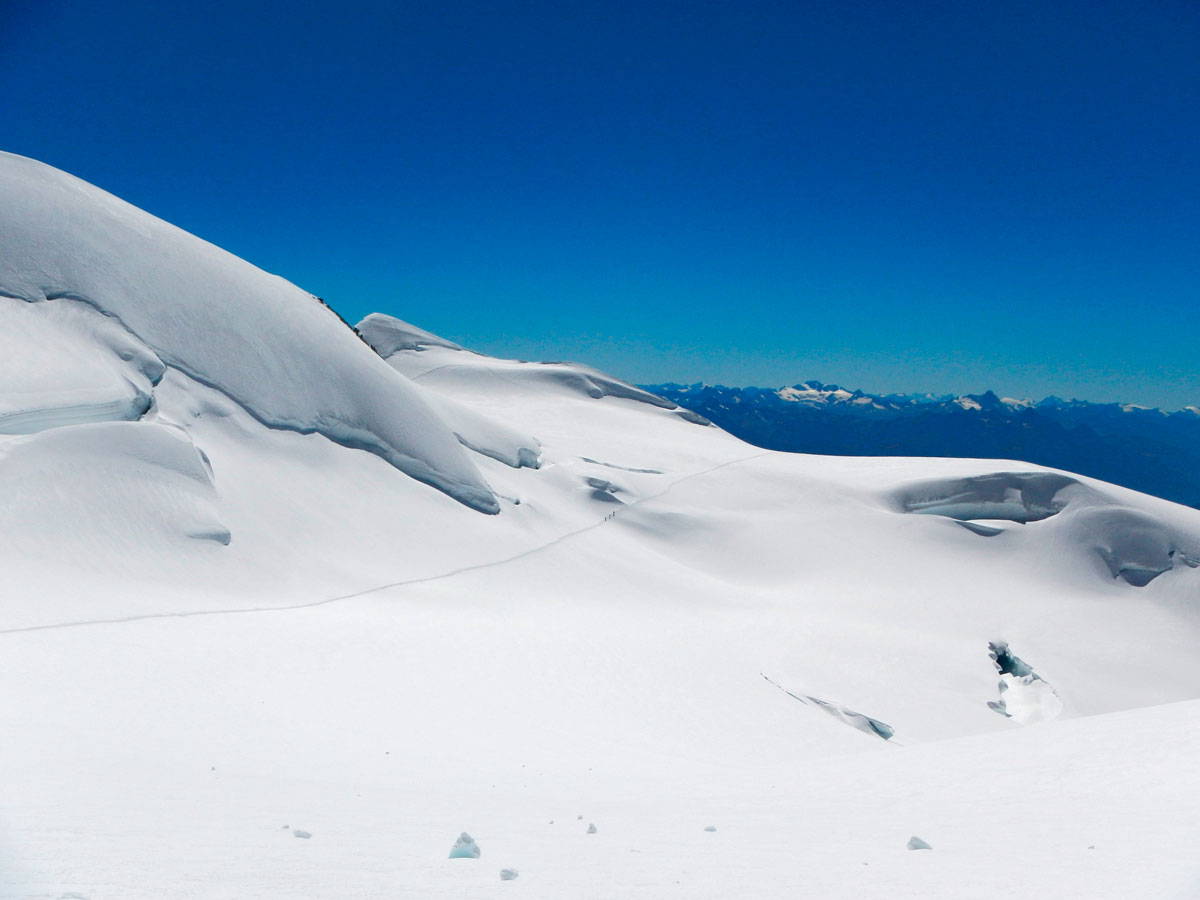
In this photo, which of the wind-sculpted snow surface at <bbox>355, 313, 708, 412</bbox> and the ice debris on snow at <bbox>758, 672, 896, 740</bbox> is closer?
the ice debris on snow at <bbox>758, 672, 896, 740</bbox>

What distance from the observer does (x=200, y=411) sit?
24594 millimetres

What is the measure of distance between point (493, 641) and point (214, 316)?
17.9 meters

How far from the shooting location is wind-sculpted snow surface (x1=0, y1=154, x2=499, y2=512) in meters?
25.1

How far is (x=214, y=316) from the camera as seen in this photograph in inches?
1102

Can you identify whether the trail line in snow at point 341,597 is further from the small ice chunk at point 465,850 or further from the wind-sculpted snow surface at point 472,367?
the wind-sculpted snow surface at point 472,367

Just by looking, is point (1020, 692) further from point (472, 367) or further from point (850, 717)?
point (472, 367)

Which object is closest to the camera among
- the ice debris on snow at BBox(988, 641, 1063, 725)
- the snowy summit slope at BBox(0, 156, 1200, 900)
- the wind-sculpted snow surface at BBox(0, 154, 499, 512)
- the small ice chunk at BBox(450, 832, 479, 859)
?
the small ice chunk at BBox(450, 832, 479, 859)

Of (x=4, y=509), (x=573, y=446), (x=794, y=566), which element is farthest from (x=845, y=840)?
(x=573, y=446)

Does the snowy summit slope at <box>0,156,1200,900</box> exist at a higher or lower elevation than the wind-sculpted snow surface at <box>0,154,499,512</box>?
lower

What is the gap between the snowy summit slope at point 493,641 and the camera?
5.77m

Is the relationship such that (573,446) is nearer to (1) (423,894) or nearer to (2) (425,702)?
(2) (425,702)

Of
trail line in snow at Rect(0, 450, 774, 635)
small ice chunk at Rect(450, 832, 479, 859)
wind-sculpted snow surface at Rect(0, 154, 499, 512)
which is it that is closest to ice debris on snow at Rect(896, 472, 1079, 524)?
trail line in snow at Rect(0, 450, 774, 635)

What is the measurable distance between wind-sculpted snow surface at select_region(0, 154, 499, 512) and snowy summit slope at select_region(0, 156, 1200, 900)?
0.14 meters

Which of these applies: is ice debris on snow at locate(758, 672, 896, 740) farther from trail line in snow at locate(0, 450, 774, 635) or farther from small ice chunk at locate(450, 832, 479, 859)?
small ice chunk at locate(450, 832, 479, 859)
